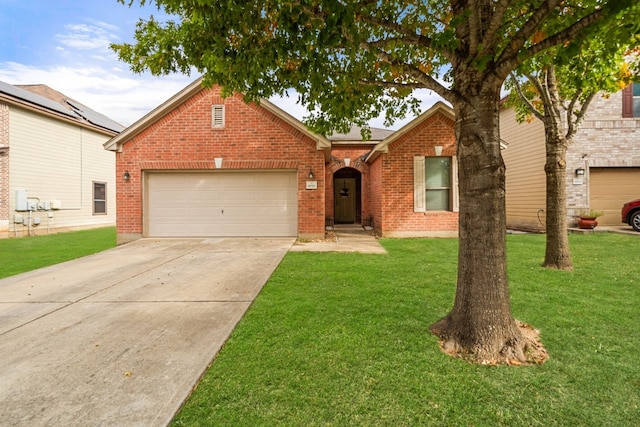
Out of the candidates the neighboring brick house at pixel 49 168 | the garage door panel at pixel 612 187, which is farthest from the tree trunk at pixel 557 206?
the neighboring brick house at pixel 49 168

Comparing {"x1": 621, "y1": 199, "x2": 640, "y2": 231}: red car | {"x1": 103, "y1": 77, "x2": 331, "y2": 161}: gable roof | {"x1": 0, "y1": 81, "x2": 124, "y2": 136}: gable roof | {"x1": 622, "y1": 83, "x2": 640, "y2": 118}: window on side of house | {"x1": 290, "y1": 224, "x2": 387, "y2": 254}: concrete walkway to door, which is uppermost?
{"x1": 0, "y1": 81, "x2": 124, "y2": 136}: gable roof

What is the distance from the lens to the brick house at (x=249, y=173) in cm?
988

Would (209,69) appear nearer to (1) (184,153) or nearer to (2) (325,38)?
(2) (325,38)

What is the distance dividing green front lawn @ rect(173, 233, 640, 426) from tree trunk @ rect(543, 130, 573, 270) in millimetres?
928

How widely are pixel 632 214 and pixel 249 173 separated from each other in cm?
1376

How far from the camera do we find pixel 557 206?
571 centimetres

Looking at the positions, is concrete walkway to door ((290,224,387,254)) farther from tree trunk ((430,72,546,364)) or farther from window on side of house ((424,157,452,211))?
tree trunk ((430,72,546,364))

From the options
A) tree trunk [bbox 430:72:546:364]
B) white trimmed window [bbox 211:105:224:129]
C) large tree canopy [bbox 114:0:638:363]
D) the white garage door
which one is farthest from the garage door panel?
white trimmed window [bbox 211:105:224:129]

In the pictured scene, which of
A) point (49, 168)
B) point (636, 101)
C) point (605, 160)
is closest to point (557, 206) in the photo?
point (605, 160)

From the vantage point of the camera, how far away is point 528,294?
432cm

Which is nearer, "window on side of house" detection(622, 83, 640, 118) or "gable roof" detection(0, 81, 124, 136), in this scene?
"window on side of house" detection(622, 83, 640, 118)

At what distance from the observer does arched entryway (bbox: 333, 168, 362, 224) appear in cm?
1538

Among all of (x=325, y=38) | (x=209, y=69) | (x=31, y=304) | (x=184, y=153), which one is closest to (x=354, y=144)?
(x=184, y=153)

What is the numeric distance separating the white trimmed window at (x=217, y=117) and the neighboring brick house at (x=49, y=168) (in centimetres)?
848
